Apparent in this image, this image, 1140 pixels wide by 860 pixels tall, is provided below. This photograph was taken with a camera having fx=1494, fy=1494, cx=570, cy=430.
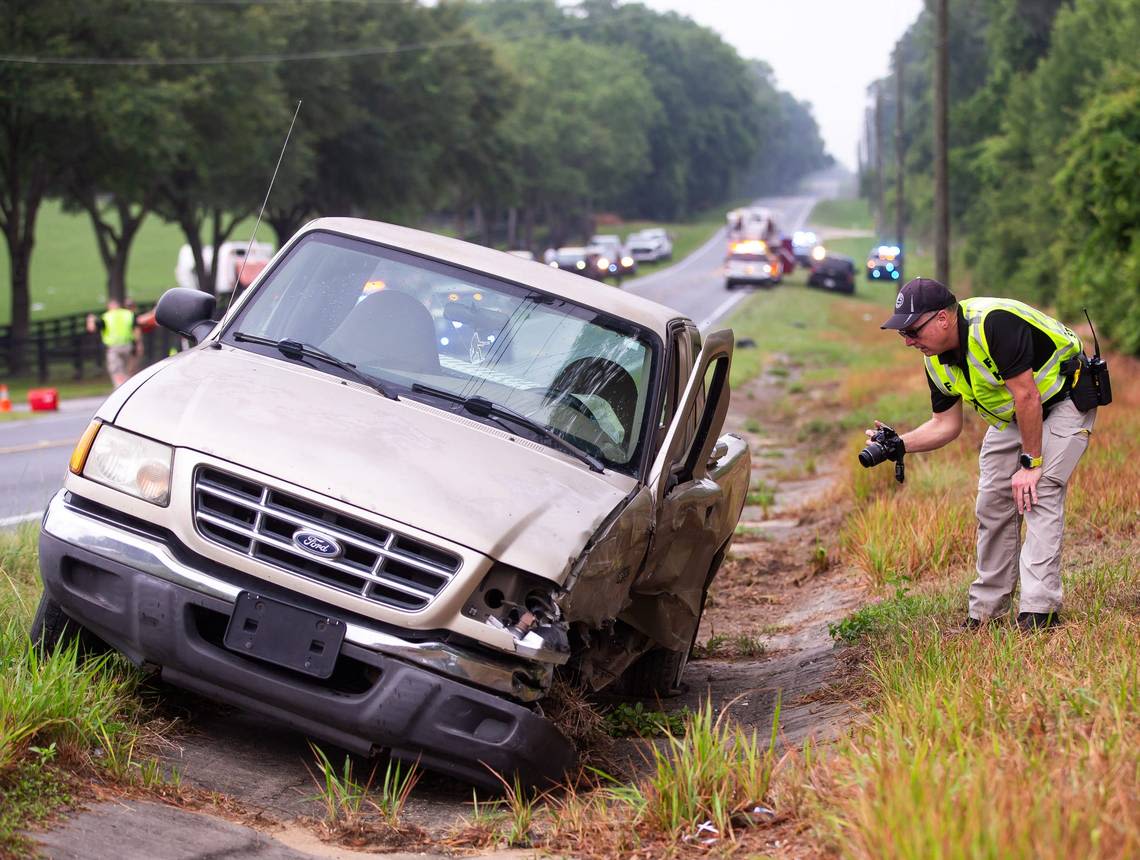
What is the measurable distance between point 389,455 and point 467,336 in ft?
3.64

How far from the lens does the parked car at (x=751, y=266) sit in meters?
59.2

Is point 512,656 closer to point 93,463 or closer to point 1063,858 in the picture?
point 93,463

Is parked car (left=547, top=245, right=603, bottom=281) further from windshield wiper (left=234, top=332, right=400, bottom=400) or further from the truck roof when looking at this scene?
windshield wiper (left=234, top=332, right=400, bottom=400)

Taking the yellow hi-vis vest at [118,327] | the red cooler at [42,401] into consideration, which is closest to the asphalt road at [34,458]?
the red cooler at [42,401]

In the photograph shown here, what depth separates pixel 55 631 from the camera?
208 inches

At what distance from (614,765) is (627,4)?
518ft

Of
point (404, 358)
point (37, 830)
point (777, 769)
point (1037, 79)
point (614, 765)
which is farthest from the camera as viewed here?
point (1037, 79)

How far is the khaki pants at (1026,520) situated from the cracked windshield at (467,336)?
69.4 inches

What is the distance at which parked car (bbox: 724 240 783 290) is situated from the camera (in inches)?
2331

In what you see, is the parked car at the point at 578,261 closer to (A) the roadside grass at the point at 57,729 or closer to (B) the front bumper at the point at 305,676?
(A) the roadside grass at the point at 57,729

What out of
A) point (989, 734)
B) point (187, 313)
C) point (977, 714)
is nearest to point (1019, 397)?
point (977, 714)

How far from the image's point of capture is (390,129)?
51.0m

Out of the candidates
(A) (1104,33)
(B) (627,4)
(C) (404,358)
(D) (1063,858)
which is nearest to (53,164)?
(A) (1104,33)

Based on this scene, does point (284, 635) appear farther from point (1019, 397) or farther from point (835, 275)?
point (835, 275)
